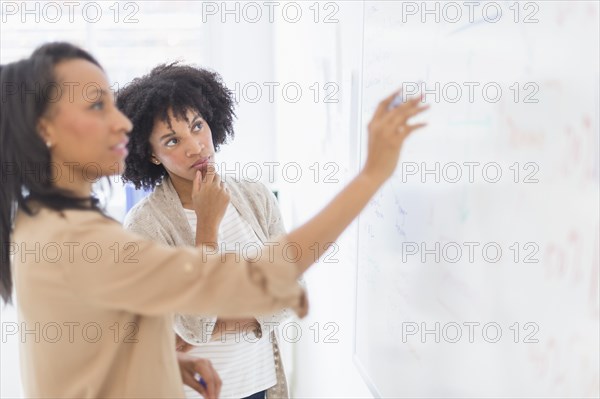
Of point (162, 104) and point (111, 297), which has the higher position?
point (162, 104)

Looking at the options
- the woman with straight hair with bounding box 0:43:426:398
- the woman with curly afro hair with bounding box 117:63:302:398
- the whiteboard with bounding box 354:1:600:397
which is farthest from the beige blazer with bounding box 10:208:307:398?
the woman with curly afro hair with bounding box 117:63:302:398

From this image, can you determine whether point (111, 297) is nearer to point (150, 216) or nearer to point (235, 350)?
point (150, 216)

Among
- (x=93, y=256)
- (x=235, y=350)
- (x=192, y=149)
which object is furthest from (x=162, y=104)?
(x=93, y=256)

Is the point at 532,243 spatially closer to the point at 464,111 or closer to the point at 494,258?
the point at 494,258

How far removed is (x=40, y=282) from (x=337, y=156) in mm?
1148

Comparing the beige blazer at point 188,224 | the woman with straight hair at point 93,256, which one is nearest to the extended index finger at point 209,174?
the beige blazer at point 188,224

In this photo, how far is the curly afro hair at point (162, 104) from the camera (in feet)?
5.06

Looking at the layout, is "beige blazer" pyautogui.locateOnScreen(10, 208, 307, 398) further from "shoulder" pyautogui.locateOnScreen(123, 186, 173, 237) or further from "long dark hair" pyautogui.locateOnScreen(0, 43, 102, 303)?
"shoulder" pyautogui.locateOnScreen(123, 186, 173, 237)

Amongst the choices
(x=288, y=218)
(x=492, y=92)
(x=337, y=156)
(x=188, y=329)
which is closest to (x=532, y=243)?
(x=492, y=92)

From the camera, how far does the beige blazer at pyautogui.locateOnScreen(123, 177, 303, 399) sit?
1.50 meters

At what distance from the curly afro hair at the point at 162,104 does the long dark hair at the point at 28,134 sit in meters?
0.62

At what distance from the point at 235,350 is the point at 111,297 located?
85cm

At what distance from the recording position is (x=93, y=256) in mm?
801

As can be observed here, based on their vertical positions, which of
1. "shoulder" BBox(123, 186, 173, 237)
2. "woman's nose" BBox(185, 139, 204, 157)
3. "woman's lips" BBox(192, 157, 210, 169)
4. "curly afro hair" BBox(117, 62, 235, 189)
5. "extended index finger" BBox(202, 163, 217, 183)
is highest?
"curly afro hair" BBox(117, 62, 235, 189)
